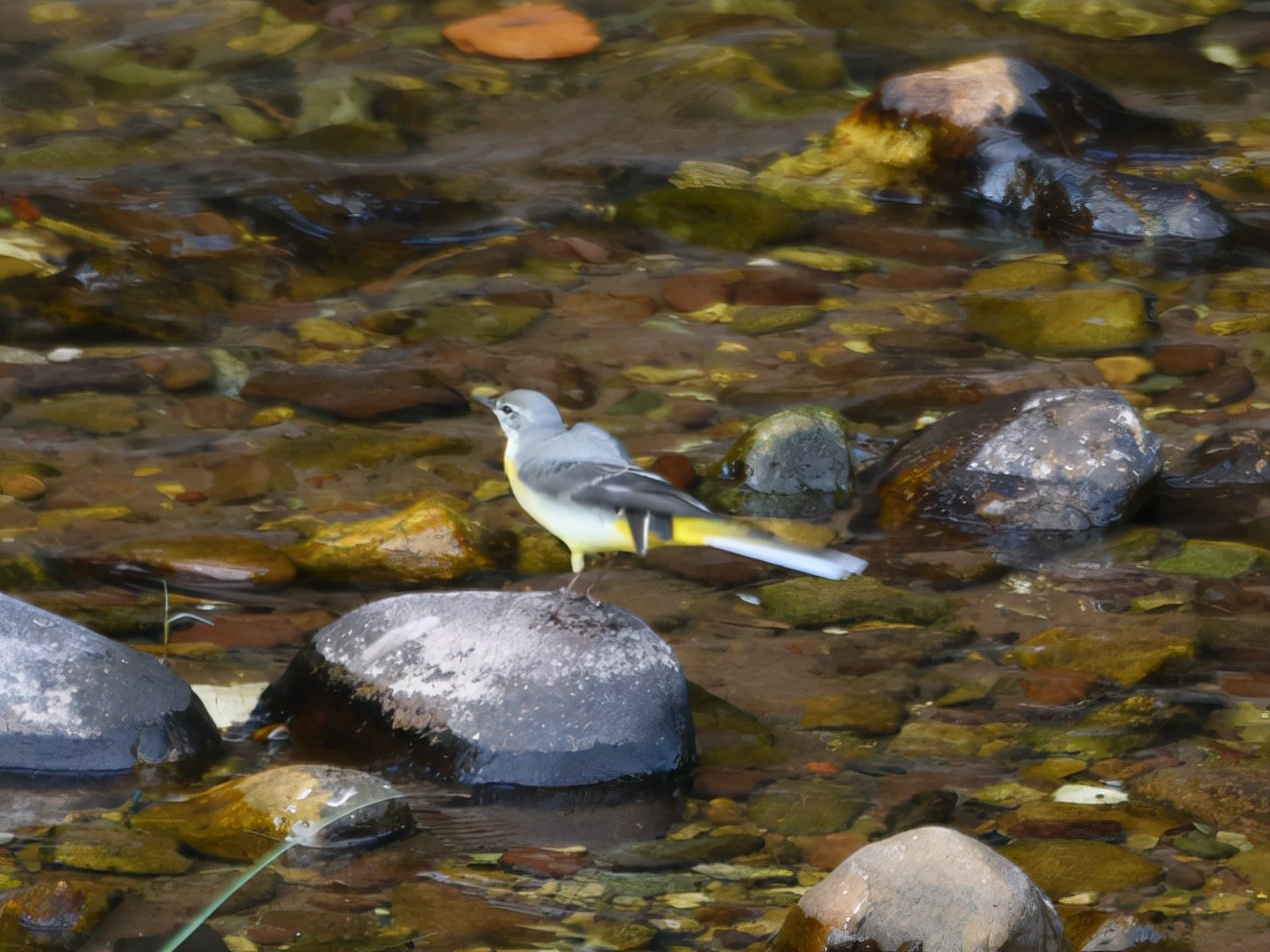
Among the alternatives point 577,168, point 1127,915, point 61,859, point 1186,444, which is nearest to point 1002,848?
point 1127,915

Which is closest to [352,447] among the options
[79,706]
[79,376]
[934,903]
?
[79,376]

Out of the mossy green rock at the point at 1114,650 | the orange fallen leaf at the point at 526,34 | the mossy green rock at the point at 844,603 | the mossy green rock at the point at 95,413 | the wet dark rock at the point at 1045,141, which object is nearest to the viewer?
the mossy green rock at the point at 1114,650

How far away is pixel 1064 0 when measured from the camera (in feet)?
43.0

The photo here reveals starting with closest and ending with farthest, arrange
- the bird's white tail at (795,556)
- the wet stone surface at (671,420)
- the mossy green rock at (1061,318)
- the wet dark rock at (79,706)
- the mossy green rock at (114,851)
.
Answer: the bird's white tail at (795,556) → the mossy green rock at (114,851) → the wet stone surface at (671,420) → the wet dark rock at (79,706) → the mossy green rock at (1061,318)

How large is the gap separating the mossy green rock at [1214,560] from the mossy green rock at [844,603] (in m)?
0.90

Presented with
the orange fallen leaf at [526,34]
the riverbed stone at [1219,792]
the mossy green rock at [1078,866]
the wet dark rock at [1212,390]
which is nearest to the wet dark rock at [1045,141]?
the wet dark rock at [1212,390]

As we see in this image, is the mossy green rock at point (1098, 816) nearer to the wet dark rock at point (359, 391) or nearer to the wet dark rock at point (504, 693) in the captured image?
the wet dark rock at point (504, 693)

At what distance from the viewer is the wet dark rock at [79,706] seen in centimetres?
474

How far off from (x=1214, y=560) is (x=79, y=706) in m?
3.87

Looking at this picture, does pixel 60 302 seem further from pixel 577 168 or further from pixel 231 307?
pixel 577 168

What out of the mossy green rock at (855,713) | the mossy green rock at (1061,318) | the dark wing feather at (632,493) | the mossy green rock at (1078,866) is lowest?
the mossy green rock at (855,713)

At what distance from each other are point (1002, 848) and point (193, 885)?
2046mm

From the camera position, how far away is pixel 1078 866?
4371 mm

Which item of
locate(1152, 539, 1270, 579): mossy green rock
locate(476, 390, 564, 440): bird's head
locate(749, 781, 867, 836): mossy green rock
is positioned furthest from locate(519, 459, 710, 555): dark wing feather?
locate(1152, 539, 1270, 579): mossy green rock
